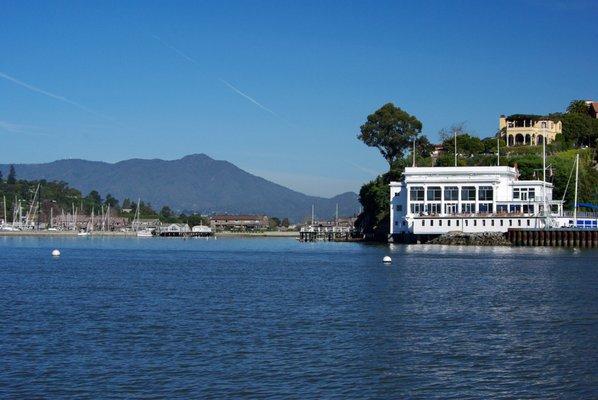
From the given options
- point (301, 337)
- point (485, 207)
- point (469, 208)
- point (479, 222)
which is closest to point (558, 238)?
point (479, 222)

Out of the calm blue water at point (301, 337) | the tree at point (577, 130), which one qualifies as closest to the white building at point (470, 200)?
the tree at point (577, 130)

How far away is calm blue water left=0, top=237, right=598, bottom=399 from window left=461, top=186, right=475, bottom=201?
62478mm

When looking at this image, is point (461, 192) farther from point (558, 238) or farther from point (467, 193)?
point (558, 238)

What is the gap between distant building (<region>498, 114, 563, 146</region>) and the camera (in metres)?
160

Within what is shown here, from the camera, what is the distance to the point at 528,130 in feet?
529

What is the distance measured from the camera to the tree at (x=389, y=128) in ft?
484

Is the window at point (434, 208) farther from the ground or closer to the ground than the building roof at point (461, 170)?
closer to the ground

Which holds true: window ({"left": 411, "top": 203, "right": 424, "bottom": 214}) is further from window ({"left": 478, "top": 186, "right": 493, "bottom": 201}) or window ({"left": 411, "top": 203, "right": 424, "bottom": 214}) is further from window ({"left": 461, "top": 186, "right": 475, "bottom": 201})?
window ({"left": 478, "top": 186, "right": 493, "bottom": 201})

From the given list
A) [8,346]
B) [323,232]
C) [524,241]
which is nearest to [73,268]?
[8,346]

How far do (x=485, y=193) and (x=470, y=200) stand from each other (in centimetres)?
217

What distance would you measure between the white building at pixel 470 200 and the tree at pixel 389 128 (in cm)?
2382

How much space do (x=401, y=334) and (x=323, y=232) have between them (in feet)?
480

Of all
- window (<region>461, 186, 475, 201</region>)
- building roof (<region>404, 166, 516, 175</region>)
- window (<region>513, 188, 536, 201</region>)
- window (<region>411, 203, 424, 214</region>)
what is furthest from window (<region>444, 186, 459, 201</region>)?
window (<region>513, 188, 536, 201</region>)

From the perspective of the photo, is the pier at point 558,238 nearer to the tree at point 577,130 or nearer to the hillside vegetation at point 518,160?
the hillside vegetation at point 518,160
